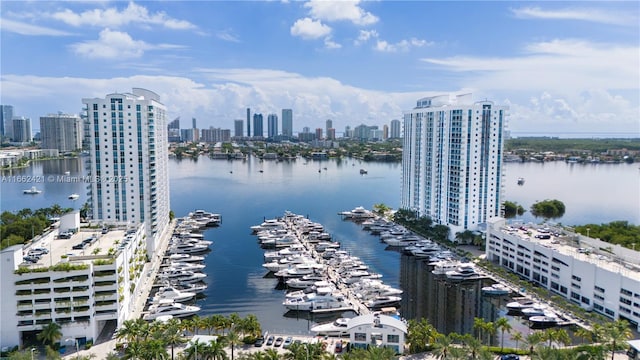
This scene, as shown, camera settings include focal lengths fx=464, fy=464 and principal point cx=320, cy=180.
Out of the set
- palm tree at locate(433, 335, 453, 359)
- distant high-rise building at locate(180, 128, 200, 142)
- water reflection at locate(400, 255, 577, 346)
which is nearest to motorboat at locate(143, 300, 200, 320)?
water reflection at locate(400, 255, 577, 346)

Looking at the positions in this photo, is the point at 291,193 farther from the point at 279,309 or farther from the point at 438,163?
the point at 279,309

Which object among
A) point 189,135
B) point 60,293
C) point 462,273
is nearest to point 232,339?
point 60,293

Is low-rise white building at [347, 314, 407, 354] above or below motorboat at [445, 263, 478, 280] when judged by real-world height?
above

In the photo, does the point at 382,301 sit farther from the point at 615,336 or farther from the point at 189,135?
the point at 189,135

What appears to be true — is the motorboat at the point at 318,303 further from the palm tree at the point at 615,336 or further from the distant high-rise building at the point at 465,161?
the distant high-rise building at the point at 465,161

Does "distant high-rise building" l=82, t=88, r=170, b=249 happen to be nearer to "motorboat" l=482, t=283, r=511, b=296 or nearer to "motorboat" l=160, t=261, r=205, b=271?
"motorboat" l=160, t=261, r=205, b=271

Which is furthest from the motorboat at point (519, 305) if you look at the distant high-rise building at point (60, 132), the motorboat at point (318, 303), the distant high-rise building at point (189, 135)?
the distant high-rise building at point (189, 135)
